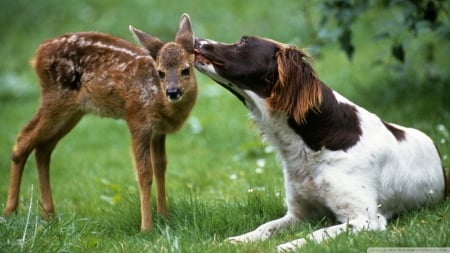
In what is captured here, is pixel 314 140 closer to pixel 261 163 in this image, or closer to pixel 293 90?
pixel 293 90

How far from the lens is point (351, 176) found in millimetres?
5109

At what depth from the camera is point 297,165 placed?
5.30 m

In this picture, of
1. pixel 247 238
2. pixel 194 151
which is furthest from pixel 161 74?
pixel 194 151

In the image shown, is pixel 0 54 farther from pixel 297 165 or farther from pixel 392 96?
pixel 297 165

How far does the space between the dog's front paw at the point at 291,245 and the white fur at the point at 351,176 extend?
149 mm

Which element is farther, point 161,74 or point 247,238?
point 161,74

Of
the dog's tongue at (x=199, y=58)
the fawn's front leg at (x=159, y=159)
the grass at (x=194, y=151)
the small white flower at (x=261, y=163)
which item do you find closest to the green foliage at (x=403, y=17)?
the grass at (x=194, y=151)

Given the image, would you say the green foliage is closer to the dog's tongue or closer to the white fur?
the white fur

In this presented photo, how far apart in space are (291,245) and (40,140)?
2540mm

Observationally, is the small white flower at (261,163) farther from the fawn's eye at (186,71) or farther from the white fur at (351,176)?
the fawn's eye at (186,71)

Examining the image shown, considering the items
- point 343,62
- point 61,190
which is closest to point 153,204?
point 61,190

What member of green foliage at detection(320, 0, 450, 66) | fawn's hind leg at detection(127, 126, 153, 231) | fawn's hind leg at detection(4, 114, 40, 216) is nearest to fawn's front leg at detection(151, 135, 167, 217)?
fawn's hind leg at detection(127, 126, 153, 231)

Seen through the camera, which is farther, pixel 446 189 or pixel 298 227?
pixel 446 189

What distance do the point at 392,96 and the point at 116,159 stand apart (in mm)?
3535
